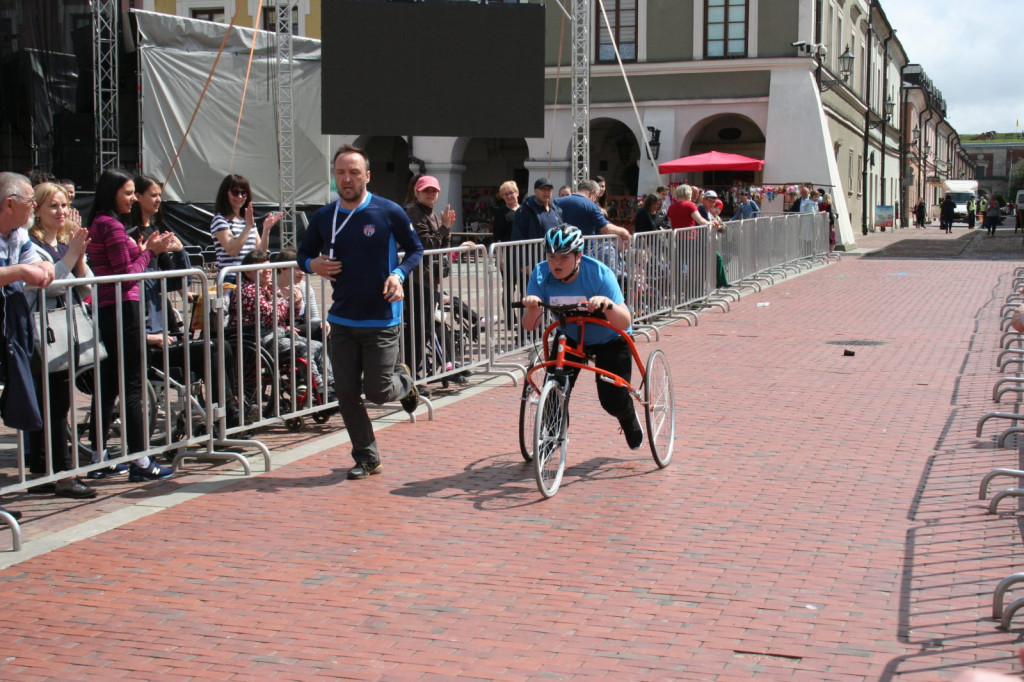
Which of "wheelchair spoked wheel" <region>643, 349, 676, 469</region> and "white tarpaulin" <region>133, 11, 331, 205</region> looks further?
"white tarpaulin" <region>133, 11, 331, 205</region>

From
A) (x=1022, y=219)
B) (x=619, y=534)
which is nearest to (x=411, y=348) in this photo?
(x=619, y=534)

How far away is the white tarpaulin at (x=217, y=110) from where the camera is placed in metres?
27.0

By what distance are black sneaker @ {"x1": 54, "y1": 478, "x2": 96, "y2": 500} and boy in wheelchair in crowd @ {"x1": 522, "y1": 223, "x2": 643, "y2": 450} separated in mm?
2681

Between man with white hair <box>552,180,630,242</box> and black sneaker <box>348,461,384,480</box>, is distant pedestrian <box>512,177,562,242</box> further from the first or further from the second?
black sneaker <box>348,461,384,480</box>

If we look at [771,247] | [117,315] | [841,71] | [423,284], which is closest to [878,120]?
[841,71]

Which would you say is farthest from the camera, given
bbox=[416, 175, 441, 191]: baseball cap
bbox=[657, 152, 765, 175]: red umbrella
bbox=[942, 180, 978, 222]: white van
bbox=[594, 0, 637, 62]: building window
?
bbox=[942, 180, 978, 222]: white van

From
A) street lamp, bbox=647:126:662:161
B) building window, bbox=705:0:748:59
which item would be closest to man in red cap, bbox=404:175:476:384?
street lamp, bbox=647:126:662:161

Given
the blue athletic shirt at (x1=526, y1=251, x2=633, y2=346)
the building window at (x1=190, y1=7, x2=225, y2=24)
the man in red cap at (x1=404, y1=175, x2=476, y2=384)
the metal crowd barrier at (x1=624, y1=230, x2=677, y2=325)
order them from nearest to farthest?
the blue athletic shirt at (x1=526, y1=251, x2=633, y2=346) < the man in red cap at (x1=404, y1=175, x2=476, y2=384) < the metal crowd barrier at (x1=624, y1=230, x2=677, y2=325) < the building window at (x1=190, y1=7, x2=225, y2=24)

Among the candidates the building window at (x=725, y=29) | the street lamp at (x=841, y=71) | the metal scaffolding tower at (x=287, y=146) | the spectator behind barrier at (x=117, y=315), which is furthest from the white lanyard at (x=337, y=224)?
the building window at (x=725, y=29)

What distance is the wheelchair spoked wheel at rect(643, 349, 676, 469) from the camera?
23.8 ft

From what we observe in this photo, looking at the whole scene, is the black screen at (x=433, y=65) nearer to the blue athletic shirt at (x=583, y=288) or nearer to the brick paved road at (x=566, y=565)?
the brick paved road at (x=566, y=565)

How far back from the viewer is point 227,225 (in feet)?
29.8

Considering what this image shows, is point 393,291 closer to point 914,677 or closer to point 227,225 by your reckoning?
point 227,225

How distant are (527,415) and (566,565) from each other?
59.2 inches
